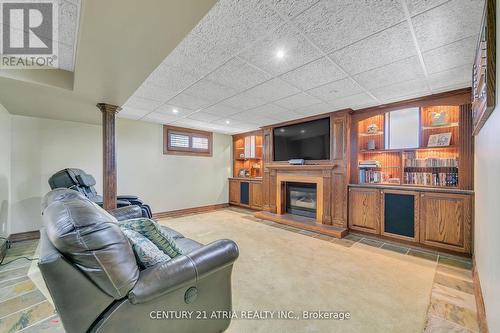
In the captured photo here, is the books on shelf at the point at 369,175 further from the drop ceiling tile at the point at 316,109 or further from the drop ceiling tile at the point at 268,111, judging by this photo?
the drop ceiling tile at the point at 268,111

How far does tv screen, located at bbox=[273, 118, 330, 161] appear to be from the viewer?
421 cm

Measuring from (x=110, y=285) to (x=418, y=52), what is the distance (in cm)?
297

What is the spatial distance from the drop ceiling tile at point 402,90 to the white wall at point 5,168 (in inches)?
214

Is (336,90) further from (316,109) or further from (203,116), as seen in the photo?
(203,116)

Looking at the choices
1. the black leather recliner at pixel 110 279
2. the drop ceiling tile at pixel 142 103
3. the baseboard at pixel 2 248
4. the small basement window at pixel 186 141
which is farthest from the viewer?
the small basement window at pixel 186 141

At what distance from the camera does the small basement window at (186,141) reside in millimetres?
5250

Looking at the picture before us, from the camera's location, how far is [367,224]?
3.60 meters

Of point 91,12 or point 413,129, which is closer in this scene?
point 91,12

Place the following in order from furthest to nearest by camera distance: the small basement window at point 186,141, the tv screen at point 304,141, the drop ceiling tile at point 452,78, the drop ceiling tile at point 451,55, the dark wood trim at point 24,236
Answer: the small basement window at point 186,141, the tv screen at point 304,141, the dark wood trim at point 24,236, the drop ceiling tile at point 452,78, the drop ceiling tile at point 451,55

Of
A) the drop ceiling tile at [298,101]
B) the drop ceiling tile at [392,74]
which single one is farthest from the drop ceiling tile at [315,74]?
the drop ceiling tile at [298,101]

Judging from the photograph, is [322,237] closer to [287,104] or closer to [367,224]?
A: [367,224]

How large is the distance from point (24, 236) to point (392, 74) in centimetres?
605

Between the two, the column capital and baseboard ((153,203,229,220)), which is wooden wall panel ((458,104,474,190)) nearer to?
the column capital

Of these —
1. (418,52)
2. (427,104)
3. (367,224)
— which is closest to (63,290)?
(418,52)
